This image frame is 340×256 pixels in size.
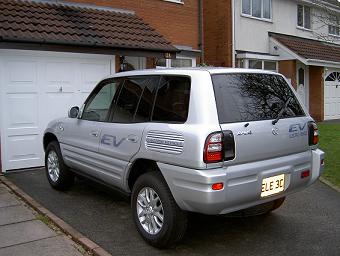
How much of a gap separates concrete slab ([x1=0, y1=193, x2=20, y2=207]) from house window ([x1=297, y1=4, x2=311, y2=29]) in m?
16.4

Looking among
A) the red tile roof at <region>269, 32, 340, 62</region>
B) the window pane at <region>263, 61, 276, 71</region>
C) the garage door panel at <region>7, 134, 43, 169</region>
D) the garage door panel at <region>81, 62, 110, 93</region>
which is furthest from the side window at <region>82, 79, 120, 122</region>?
the red tile roof at <region>269, 32, 340, 62</region>

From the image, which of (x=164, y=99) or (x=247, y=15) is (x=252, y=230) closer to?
(x=164, y=99)

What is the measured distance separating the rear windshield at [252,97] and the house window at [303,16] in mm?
15872

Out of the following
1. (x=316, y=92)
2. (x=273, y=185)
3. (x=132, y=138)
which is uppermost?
(x=316, y=92)

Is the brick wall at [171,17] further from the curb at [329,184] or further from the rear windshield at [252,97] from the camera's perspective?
the rear windshield at [252,97]

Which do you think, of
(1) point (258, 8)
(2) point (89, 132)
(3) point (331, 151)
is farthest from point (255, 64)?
(2) point (89, 132)

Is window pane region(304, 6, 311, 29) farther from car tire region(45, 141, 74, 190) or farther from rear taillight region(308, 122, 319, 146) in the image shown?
rear taillight region(308, 122, 319, 146)

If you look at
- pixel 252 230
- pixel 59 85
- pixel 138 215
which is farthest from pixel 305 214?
pixel 59 85

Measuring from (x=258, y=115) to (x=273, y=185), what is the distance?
2.41 feet

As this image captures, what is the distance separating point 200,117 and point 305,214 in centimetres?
254

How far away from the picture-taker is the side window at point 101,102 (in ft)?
19.0

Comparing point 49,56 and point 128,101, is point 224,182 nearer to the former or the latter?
point 128,101

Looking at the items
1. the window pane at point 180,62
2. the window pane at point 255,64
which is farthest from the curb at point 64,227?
the window pane at point 255,64

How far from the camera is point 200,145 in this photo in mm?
4129
